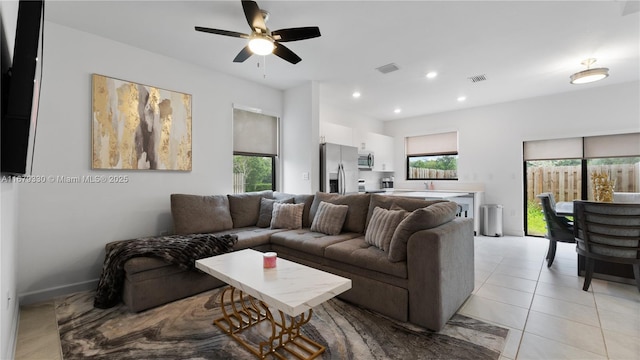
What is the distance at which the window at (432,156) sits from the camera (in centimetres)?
646

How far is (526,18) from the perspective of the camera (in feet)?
9.00

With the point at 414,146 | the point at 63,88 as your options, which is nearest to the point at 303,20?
the point at 63,88

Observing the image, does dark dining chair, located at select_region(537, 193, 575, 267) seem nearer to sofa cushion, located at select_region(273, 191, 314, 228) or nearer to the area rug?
the area rug

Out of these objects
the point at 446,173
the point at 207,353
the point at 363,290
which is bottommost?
the point at 207,353

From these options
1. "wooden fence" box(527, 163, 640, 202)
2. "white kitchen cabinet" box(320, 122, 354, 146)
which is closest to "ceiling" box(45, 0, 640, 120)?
"white kitchen cabinet" box(320, 122, 354, 146)

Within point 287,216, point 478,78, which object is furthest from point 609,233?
point 287,216

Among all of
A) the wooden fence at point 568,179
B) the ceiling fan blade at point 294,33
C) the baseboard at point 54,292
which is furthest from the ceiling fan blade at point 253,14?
the wooden fence at point 568,179

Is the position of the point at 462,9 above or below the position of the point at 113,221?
above

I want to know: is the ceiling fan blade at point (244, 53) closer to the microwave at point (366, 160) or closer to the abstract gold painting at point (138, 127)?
the abstract gold painting at point (138, 127)

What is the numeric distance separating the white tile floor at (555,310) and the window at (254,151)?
344 cm

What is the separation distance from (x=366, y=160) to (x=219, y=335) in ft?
16.3

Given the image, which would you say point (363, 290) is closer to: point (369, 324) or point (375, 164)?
point (369, 324)

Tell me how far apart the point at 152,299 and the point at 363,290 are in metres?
1.89

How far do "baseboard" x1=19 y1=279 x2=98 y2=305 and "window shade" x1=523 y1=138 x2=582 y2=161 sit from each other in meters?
7.25
